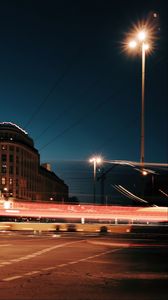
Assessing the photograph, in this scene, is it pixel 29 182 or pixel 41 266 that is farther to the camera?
pixel 29 182

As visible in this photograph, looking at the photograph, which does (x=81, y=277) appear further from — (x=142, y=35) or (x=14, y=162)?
(x=14, y=162)

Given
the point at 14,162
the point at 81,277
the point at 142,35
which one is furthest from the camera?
the point at 14,162

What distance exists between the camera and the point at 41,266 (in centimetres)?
1350

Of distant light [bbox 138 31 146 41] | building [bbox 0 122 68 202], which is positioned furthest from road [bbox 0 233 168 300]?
building [bbox 0 122 68 202]

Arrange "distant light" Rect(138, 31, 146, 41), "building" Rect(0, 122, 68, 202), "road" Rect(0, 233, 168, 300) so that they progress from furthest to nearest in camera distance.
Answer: "building" Rect(0, 122, 68, 202) < "distant light" Rect(138, 31, 146, 41) < "road" Rect(0, 233, 168, 300)

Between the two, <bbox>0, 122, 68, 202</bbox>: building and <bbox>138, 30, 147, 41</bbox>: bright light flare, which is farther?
<bbox>0, 122, 68, 202</bbox>: building

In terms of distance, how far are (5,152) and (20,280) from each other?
155 m

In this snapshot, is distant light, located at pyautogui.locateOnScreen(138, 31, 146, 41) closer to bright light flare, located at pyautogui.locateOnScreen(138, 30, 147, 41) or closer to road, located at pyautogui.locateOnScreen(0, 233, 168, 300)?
bright light flare, located at pyautogui.locateOnScreen(138, 30, 147, 41)

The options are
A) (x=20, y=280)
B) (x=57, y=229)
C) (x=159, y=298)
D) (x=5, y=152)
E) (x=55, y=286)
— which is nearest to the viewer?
(x=159, y=298)

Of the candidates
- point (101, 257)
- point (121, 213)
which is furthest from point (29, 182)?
point (101, 257)

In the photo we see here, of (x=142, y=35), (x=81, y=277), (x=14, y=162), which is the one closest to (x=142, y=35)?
(x=142, y=35)

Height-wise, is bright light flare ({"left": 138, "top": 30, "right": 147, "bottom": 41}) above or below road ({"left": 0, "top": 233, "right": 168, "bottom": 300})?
above

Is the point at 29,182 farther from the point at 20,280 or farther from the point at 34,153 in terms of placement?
the point at 20,280

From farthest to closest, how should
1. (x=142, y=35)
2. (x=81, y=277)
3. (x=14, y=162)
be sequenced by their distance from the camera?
(x=14, y=162) → (x=142, y=35) → (x=81, y=277)
